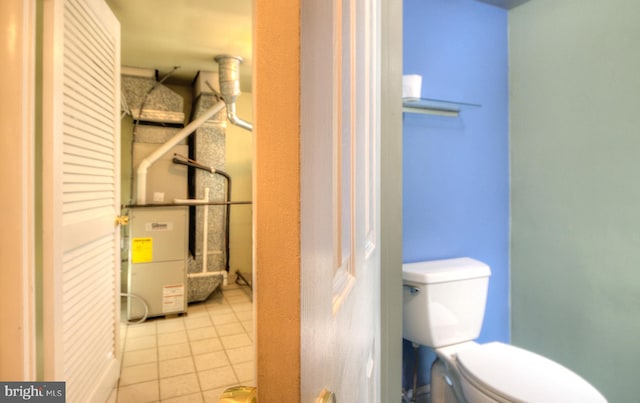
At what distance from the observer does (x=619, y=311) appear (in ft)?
4.95

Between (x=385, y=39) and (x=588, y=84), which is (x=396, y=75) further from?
(x=588, y=84)

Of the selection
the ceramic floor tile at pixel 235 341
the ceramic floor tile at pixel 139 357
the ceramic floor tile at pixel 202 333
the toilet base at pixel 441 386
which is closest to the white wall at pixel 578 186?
the toilet base at pixel 441 386

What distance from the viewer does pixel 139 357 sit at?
2.26m

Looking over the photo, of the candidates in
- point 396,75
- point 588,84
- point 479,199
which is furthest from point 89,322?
point 588,84

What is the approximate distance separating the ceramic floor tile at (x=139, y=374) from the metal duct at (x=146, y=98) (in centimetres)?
219

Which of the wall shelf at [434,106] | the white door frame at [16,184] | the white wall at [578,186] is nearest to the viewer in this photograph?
the white door frame at [16,184]

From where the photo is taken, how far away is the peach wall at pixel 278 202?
31 cm

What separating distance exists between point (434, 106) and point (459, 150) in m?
0.31

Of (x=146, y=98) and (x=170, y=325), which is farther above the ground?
(x=146, y=98)

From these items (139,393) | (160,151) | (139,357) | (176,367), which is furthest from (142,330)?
(160,151)

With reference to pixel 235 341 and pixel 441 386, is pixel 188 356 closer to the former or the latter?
pixel 235 341

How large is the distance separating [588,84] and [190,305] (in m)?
3.49

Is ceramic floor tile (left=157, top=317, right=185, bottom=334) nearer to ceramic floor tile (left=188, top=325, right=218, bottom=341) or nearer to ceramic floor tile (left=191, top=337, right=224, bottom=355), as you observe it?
ceramic floor tile (left=188, top=325, right=218, bottom=341)

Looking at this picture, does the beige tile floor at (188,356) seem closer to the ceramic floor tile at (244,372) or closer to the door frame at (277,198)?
the ceramic floor tile at (244,372)
